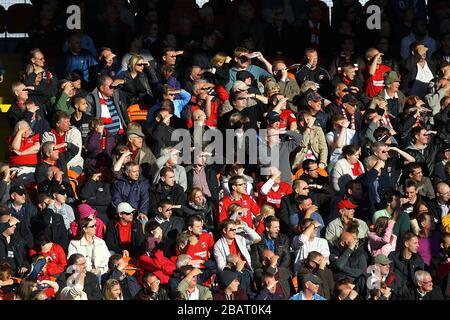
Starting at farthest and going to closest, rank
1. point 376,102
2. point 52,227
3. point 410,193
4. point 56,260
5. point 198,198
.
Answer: point 376,102 < point 410,193 < point 198,198 < point 52,227 < point 56,260

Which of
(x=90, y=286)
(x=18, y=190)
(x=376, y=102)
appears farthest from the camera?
(x=376, y=102)

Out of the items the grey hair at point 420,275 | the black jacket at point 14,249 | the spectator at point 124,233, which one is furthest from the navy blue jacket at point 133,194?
the grey hair at point 420,275

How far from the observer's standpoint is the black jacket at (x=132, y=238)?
22484mm

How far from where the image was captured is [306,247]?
73.7 ft

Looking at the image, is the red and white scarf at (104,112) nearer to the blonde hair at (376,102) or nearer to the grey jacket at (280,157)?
the grey jacket at (280,157)

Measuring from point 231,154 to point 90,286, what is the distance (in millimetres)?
3594

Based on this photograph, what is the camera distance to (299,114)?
81.3 ft

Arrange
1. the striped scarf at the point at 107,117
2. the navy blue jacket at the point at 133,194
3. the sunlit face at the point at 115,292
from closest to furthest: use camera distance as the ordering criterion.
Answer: the sunlit face at the point at 115,292
the navy blue jacket at the point at 133,194
the striped scarf at the point at 107,117

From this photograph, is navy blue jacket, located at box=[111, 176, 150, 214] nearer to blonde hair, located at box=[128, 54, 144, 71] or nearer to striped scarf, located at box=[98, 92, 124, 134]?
striped scarf, located at box=[98, 92, 124, 134]

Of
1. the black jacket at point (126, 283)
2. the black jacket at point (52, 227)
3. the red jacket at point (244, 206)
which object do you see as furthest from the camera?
the red jacket at point (244, 206)

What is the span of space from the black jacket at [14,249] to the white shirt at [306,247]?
3.17m

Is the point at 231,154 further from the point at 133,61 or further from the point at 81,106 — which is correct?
the point at 133,61

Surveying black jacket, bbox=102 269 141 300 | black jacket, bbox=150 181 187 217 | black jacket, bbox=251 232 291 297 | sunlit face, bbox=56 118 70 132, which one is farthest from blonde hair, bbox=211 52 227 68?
black jacket, bbox=102 269 141 300

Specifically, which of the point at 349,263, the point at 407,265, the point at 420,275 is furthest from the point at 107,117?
the point at 420,275
